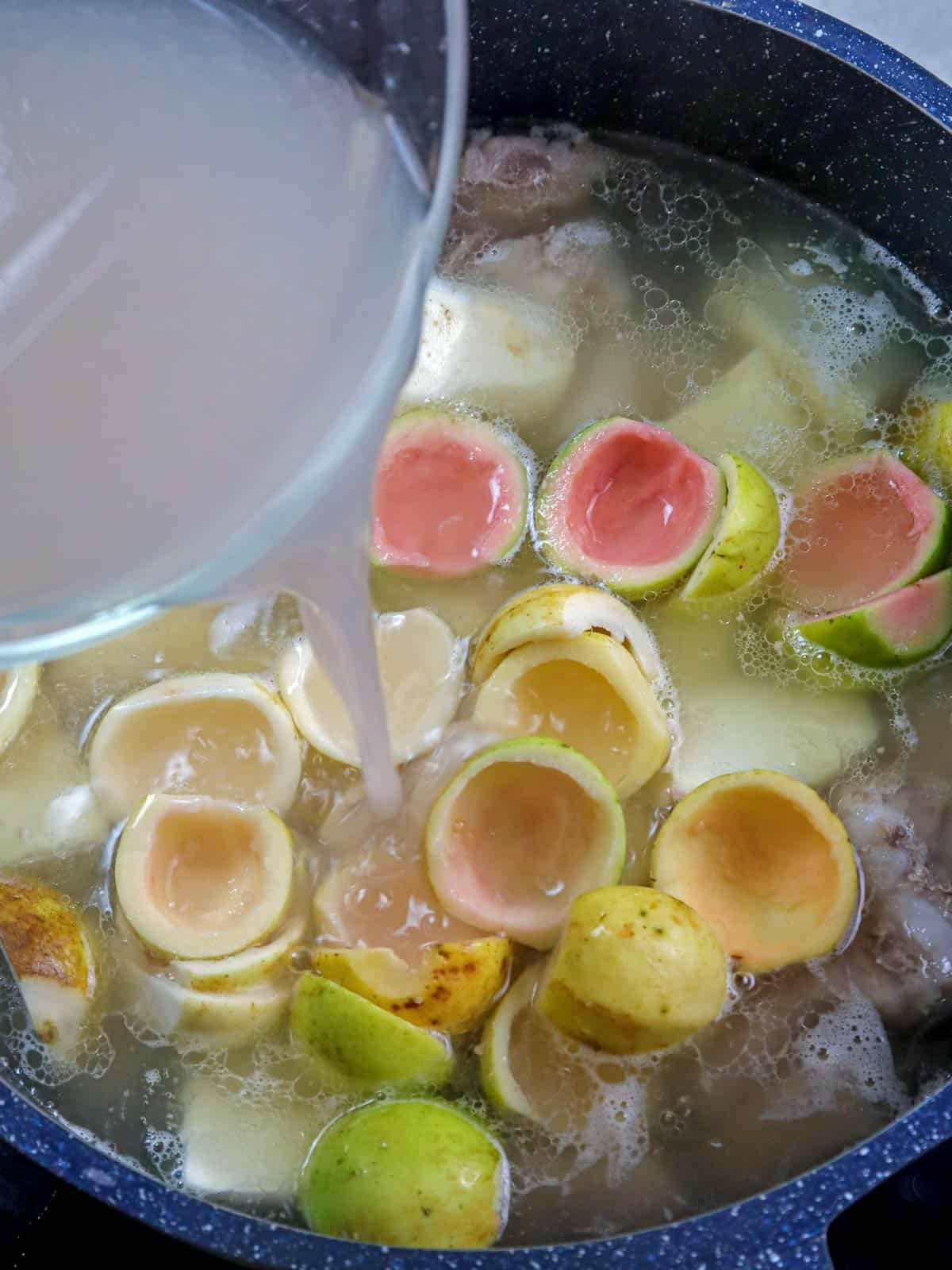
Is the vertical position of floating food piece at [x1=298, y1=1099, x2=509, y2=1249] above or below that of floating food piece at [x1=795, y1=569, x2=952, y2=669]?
below

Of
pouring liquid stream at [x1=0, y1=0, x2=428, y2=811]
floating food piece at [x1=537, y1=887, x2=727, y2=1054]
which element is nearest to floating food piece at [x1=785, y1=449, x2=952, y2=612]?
floating food piece at [x1=537, y1=887, x2=727, y2=1054]

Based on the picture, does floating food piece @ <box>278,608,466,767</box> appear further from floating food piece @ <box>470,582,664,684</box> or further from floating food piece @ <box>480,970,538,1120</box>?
floating food piece @ <box>480,970,538,1120</box>

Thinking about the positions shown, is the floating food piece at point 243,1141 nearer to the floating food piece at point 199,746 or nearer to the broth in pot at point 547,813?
the broth in pot at point 547,813

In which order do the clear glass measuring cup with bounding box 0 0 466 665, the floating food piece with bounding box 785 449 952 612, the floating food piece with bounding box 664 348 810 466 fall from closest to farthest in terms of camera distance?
the clear glass measuring cup with bounding box 0 0 466 665
the floating food piece with bounding box 785 449 952 612
the floating food piece with bounding box 664 348 810 466

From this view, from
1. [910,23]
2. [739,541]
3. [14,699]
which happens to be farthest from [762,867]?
[910,23]

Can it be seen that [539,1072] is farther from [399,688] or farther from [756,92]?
[756,92]

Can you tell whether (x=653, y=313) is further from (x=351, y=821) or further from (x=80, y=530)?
(x=80, y=530)

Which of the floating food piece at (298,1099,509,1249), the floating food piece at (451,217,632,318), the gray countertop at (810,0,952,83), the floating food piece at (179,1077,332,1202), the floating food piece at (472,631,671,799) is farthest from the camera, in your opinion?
the gray countertop at (810,0,952,83)
